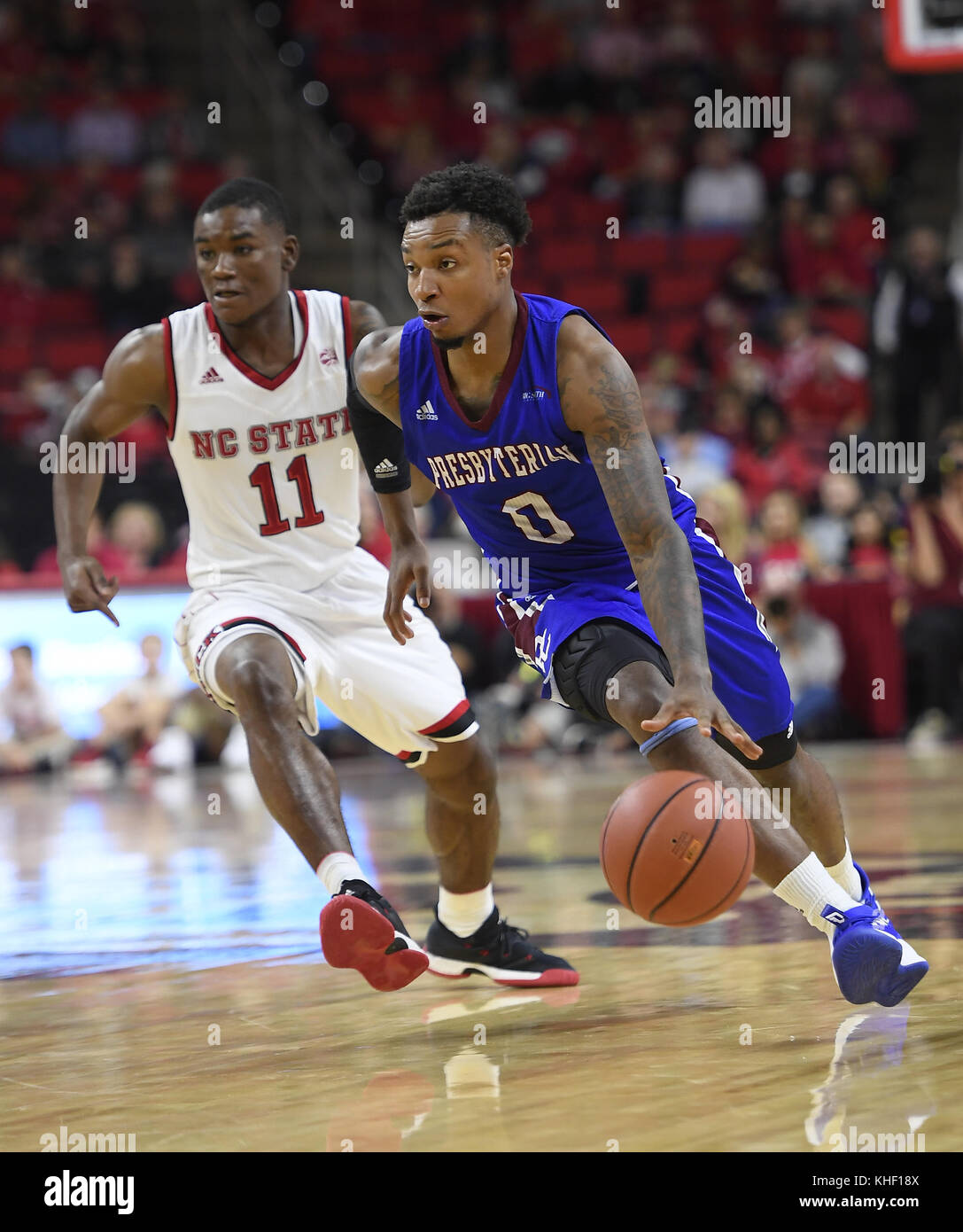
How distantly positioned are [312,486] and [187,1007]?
150 cm

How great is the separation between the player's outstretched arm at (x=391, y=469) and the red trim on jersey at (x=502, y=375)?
0.71ft

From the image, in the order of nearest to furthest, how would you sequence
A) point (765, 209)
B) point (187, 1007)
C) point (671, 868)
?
point (671, 868)
point (187, 1007)
point (765, 209)

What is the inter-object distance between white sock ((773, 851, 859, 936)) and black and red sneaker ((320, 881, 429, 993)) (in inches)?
33.3

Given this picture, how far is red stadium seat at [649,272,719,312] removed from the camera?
14.8m

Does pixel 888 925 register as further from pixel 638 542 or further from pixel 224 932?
pixel 224 932

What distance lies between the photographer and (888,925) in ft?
12.4

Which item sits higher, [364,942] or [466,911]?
[364,942]

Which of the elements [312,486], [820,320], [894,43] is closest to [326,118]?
[820,320]

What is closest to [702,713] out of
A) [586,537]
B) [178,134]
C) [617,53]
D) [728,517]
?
[586,537]

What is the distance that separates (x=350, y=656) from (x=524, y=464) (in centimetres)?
91

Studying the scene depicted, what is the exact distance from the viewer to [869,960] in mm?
3574

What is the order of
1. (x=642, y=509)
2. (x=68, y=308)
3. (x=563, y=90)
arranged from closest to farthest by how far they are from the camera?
(x=642, y=509), (x=68, y=308), (x=563, y=90)

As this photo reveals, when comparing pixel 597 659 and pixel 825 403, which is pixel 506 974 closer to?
pixel 597 659

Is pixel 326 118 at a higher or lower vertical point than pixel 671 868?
higher
